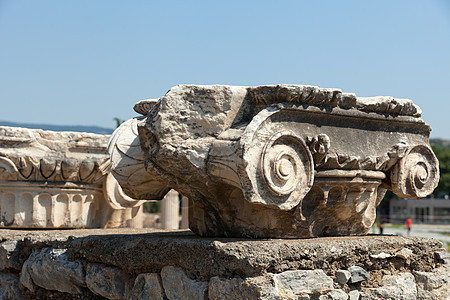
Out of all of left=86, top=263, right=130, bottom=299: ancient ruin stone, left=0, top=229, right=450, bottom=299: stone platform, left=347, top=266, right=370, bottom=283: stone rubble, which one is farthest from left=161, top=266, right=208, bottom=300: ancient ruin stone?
left=347, top=266, right=370, bottom=283: stone rubble

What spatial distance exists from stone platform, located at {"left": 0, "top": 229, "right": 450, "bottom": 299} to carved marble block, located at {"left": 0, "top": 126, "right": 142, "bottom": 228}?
1293mm

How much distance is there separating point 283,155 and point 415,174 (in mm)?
1123

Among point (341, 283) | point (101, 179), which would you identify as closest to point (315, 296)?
point (341, 283)

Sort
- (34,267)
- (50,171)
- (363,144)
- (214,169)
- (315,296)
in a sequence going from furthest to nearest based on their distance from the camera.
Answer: (50,171) < (34,267) < (363,144) < (214,169) < (315,296)

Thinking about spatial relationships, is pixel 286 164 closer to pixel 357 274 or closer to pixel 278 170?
pixel 278 170

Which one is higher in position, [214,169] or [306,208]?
[214,169]

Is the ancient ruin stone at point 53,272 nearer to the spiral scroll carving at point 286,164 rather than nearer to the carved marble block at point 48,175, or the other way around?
the carved marble block at point 48,175

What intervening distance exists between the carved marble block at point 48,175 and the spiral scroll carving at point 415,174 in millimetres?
2951

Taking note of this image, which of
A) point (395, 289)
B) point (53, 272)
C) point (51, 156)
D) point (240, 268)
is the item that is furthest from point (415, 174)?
point (51, 156)

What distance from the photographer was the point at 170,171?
3.40 m

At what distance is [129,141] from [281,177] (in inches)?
51.9

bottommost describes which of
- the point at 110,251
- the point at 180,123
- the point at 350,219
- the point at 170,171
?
the point at 110,251

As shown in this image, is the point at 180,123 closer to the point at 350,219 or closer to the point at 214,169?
the point at 214,169

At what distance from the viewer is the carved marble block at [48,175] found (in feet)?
17.8
